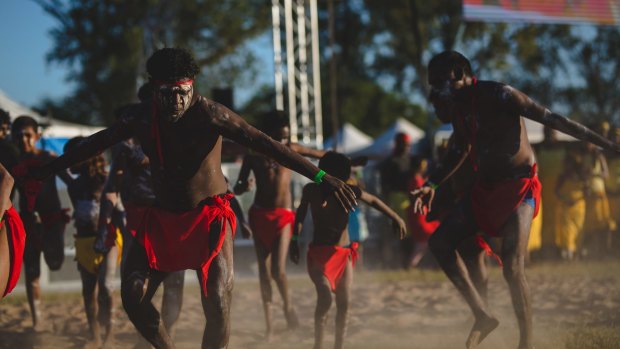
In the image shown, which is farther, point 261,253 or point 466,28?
point 466,28

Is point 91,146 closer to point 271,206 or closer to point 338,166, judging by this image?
point 338,166

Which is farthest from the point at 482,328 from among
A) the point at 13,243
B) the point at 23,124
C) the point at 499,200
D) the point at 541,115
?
the point at 23,124

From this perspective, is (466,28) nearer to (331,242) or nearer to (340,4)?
(340,4)

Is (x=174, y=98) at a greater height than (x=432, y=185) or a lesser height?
→ greater

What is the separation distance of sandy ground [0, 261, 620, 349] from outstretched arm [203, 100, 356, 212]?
2470 millimetres

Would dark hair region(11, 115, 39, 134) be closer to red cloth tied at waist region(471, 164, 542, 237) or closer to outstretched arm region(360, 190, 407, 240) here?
outstretched arm region(360, 190, 407, 240)

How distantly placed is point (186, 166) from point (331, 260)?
177 cm

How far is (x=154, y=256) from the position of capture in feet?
14.8

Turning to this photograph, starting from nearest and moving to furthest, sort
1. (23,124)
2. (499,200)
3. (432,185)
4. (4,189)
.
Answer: (4,189) < (499,200) < (432,185) < (23,124)

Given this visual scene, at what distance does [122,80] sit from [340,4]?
482 inches

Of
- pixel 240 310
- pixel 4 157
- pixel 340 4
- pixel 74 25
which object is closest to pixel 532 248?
pixel 240 310

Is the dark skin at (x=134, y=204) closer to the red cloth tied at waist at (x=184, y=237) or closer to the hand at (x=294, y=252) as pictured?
the hand at (x=294, y=252)

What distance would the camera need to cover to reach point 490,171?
5.55m

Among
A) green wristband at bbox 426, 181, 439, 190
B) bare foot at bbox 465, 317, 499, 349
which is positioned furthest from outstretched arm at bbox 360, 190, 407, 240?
bare foot at bbox 465, 317, 499, 349
